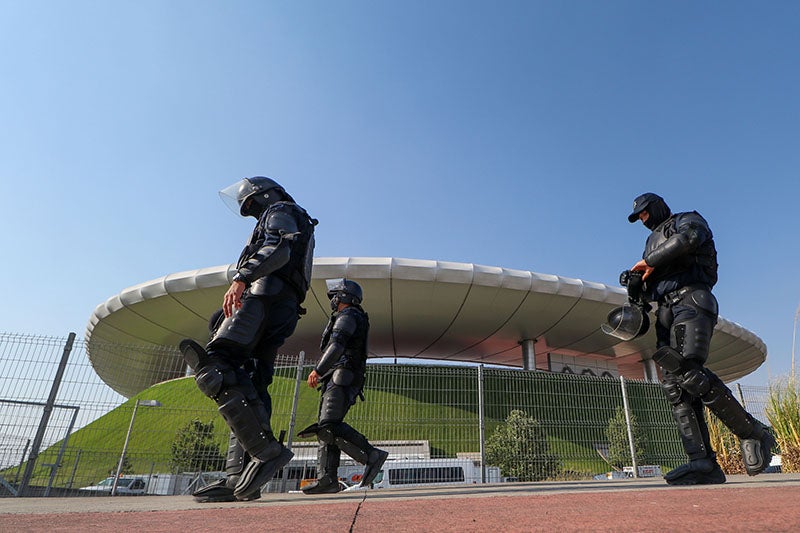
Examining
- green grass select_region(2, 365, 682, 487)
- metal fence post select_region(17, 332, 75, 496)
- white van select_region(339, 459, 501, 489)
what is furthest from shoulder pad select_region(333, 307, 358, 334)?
white van select_region(339, 459, 501, 489)

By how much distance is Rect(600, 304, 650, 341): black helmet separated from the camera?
3404mm

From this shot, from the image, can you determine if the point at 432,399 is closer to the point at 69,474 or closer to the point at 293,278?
the point at 69,474

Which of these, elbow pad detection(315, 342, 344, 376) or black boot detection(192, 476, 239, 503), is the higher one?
elbow pad detection(315, 342, 344, 376)

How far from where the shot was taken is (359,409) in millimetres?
8617

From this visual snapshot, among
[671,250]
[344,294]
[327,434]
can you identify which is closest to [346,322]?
[344,294]

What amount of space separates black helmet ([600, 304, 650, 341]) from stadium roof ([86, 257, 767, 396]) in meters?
12.3

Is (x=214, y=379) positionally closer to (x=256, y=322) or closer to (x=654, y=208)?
(x=256, y=322)

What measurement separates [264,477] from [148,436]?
6.73 m

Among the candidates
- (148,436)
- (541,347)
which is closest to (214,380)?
(148,436)

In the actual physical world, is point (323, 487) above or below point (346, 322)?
below

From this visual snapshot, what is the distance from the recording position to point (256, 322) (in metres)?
2.43

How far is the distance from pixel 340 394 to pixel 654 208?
114 inches

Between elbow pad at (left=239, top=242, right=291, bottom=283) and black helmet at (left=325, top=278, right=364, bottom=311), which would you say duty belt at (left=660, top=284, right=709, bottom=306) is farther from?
elbow pad at (left=239, top=242, right=291, bottom=283)

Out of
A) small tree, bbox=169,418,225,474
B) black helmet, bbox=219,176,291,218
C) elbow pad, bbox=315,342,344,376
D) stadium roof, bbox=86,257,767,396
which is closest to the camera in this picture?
black helmet, bbox=219,176,291,218
